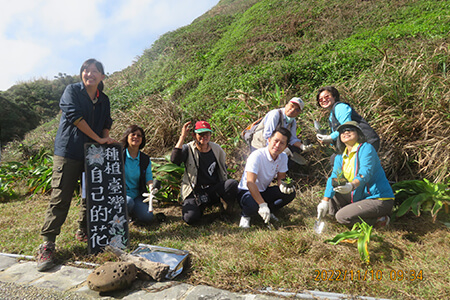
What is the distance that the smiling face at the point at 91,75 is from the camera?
2.76 metres

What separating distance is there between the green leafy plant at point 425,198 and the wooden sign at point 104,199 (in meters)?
2.93

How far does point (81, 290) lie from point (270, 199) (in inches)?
83.0

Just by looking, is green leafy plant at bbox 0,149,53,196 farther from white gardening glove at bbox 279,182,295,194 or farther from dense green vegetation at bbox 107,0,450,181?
white gardening glove at bbox 279,182,295,194

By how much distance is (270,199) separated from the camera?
10.8 ft

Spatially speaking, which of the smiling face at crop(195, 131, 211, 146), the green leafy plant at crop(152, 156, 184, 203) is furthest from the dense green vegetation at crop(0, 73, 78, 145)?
the smiling face at crop(195, 131, 211, 146)

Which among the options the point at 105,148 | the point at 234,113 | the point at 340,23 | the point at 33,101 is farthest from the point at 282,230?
the point at 33,101

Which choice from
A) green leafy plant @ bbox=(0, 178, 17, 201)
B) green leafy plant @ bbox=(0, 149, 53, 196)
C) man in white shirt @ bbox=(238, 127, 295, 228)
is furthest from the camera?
green leafy plant @ bbox=(0, 178, 17, 201)

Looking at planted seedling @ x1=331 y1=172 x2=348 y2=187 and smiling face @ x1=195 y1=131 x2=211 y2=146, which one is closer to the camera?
planted seedling @ x1=331 y1=172 x2=348 y2=187

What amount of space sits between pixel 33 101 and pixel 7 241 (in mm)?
18767

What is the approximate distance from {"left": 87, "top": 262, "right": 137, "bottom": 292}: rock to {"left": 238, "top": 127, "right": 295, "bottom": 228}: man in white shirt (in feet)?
4.46

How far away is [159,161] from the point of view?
188 inches

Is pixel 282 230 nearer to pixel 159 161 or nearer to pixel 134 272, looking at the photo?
pixel 134 272

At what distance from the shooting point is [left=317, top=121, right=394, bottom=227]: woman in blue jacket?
8.60ft
